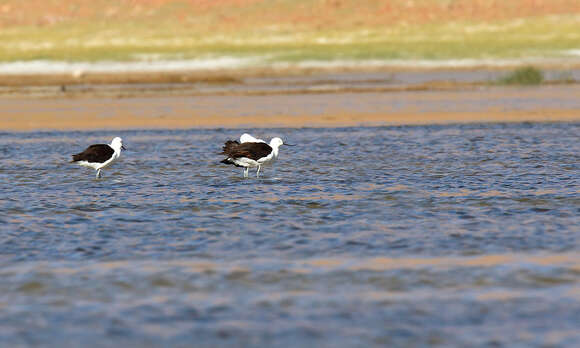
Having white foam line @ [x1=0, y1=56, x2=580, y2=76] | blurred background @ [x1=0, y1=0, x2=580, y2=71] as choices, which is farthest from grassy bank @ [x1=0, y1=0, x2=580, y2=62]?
white foam line @ [x1=0, y1=56, x2=580, y2=76]

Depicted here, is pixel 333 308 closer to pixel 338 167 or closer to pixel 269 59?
pixel 338 167

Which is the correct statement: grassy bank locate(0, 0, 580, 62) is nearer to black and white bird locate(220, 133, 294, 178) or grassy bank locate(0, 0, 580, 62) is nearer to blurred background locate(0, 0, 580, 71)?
blurred background locate(0, 0, 580, 71)

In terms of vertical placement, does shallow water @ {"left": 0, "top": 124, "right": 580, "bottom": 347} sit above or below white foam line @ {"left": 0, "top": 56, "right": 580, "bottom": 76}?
below

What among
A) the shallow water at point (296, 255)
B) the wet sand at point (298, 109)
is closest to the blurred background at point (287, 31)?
the wet sand at point (298, 109)

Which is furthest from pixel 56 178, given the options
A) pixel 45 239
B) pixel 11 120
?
pixel 11 120

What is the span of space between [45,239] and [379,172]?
864 cm

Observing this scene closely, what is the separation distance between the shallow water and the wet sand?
587 inches

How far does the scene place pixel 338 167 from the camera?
70.6ft

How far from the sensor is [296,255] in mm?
11664

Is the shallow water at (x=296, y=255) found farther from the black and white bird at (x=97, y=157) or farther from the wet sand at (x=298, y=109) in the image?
the wet sand at (x=298, y=109)

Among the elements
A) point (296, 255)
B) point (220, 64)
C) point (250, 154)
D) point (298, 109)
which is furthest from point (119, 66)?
point (296, 255)

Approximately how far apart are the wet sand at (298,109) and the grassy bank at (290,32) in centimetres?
4858

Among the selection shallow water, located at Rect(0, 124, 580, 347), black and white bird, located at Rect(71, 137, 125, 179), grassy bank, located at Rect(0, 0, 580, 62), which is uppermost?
grassy bank, located at Rect(0, 0, 580, 62)

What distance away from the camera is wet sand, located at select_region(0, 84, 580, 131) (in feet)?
120
